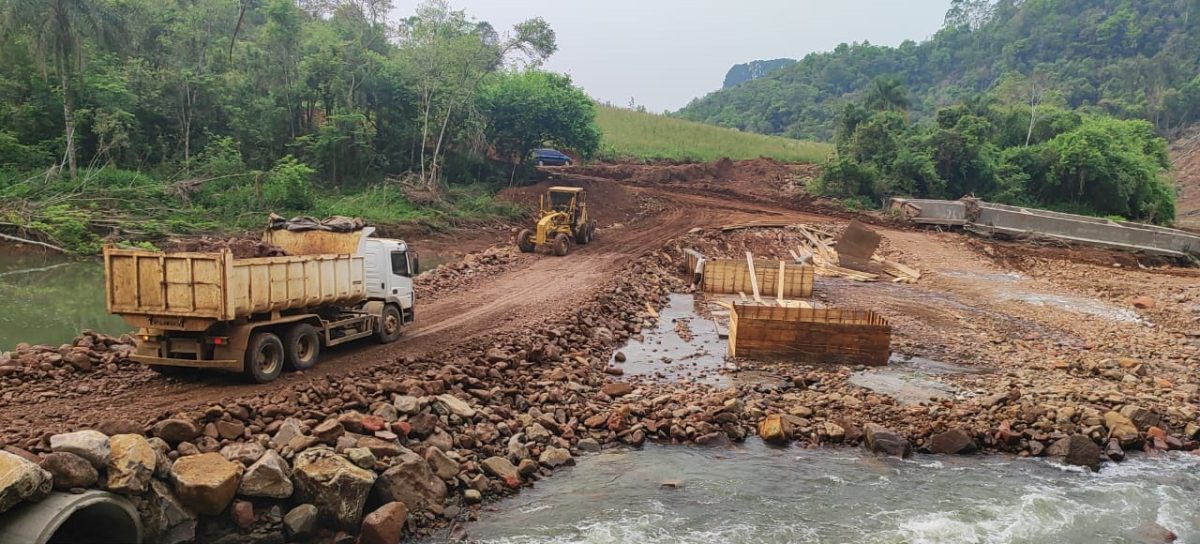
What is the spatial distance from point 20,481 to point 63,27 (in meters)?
25.1

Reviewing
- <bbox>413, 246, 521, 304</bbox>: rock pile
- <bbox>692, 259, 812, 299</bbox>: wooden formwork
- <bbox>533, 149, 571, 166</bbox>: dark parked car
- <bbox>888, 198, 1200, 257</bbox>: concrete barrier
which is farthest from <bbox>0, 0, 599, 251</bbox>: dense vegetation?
<bbox>888, 198, 1200, 257</bbox>: concrete barrier

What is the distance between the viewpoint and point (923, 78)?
3944 inches

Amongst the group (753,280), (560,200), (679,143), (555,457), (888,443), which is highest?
(679,143)

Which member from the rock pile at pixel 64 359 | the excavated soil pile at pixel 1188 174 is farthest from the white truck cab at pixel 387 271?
the excavated soil pile at pixel 1188 174

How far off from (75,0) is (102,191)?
6.43 m

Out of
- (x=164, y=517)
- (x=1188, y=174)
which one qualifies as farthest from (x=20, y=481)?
(x=1188, y=174)

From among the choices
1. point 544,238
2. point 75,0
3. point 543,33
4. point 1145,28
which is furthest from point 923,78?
point 75,0

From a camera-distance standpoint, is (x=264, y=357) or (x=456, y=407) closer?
(x=456, y=407)

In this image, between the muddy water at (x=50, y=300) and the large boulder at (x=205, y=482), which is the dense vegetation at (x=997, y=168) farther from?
the large boulder at (x=205, y=482)

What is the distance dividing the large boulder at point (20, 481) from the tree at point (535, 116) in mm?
31983

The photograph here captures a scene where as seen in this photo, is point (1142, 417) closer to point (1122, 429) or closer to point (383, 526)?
point (1122, 429)

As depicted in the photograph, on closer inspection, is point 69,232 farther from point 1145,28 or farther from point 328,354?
point 1145,28

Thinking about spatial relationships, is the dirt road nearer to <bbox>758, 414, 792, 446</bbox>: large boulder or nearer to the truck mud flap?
the truck mud flap

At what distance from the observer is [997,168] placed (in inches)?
1494
